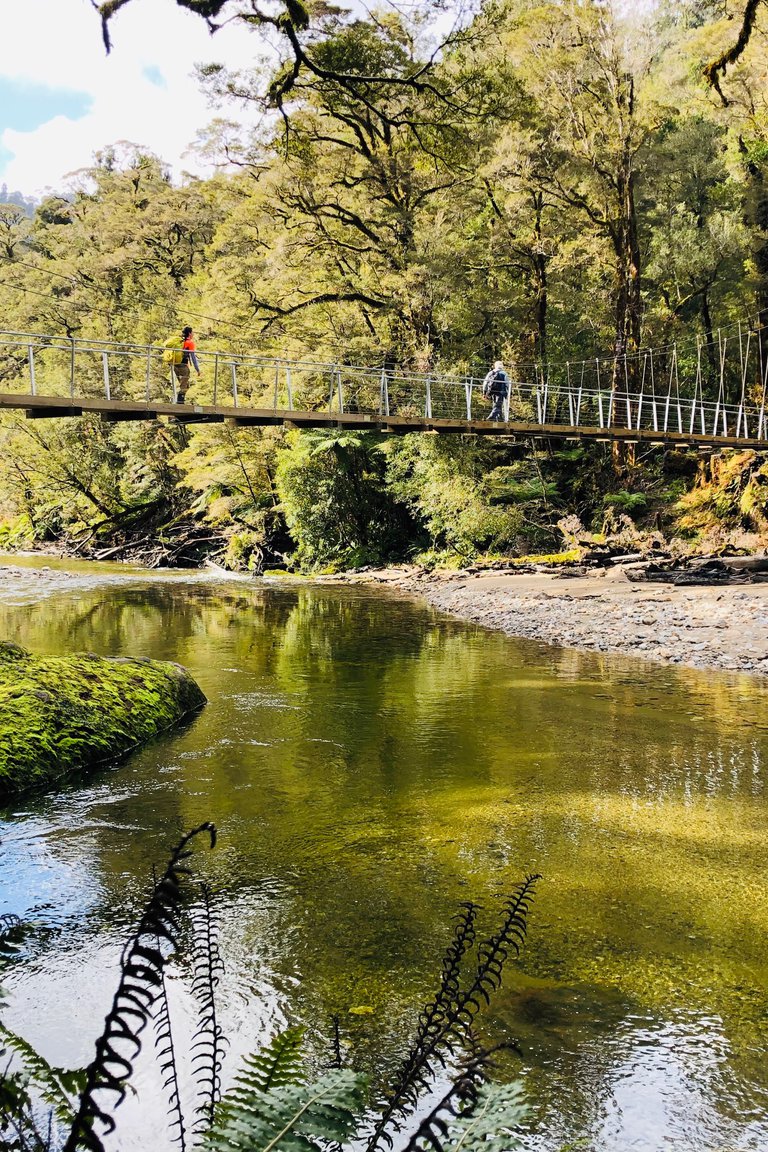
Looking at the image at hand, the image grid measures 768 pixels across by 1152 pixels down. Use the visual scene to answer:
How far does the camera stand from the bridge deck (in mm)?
11039

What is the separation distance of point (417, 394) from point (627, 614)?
11.3 m

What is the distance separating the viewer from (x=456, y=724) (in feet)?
22.7

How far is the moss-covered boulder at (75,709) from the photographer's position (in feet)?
17.9

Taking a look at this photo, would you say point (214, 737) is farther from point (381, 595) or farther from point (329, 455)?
point (329, 455)

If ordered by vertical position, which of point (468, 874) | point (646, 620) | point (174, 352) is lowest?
point (646, 620)

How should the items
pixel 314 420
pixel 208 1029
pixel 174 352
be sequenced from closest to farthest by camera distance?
pixel 208 1029 → pixel 174 352 → pixel 314 420

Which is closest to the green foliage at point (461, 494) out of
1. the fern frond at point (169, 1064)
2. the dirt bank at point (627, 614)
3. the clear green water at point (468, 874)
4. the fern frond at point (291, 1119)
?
the dirt bank at point (627, 614)

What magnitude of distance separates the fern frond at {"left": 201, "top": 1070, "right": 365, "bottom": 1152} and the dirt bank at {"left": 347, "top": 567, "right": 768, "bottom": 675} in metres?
8.93

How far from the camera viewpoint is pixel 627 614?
12.4 meters

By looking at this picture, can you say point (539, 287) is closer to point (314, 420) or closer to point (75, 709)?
point (314, 420)

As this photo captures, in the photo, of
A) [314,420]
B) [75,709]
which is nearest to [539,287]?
[314,420]

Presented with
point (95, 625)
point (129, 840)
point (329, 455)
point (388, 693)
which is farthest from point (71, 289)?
point (129, 840)

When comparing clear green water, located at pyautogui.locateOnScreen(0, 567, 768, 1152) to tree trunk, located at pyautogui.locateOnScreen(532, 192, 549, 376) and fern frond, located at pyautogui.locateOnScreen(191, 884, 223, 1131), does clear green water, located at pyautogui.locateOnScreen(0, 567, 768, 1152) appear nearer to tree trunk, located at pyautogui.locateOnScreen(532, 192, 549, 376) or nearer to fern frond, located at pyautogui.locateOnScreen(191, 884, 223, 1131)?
fern frond, located at pyautogui.locateOnScreen(191, 884, 223, 1131)

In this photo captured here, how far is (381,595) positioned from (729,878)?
14.0 metres
